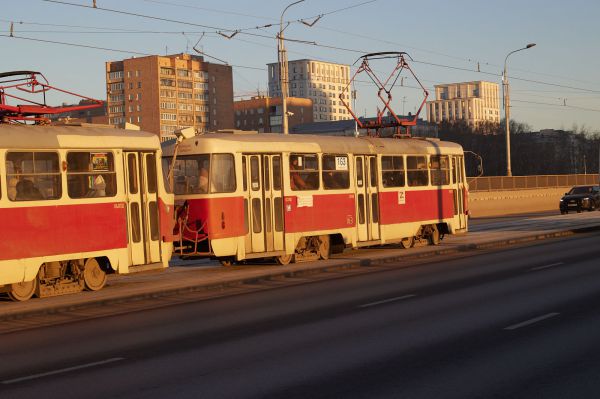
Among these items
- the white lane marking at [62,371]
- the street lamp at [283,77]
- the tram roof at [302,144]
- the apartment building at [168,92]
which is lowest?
the white lane marking at [62,371]

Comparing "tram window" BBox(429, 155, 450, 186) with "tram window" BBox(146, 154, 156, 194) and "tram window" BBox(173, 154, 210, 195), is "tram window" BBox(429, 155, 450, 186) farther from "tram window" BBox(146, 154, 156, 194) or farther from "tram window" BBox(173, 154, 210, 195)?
"tram window" BBox(146, 154, 156, 194)

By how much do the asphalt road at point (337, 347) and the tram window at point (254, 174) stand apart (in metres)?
4.57

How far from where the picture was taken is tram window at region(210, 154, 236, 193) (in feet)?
69.7

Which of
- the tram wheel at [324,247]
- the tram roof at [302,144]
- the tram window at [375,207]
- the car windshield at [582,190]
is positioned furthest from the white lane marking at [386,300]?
the car windshield at [582,190]

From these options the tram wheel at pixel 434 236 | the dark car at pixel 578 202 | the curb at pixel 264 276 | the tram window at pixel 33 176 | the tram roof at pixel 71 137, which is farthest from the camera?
the dark car at pixel 578 202

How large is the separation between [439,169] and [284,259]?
27.6 ft

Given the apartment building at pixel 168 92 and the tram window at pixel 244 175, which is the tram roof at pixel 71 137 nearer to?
the tram window at pixel 244 175

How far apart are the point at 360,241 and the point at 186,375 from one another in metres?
16.9

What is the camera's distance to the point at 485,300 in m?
15.3

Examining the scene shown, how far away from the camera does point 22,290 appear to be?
17.0m

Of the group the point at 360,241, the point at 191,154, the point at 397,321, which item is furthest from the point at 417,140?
the point at 397,321

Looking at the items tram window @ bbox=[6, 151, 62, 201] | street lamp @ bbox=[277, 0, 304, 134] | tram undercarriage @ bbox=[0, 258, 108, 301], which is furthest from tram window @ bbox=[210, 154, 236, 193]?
street lamp @ bbox=[277, 0, 304, 134]

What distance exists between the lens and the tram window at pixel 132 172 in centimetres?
1870

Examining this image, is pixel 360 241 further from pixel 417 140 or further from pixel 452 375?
pixel 452 375
